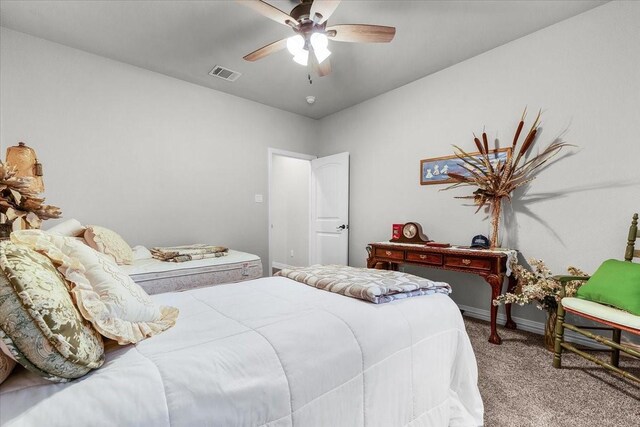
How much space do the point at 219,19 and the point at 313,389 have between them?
111 inches

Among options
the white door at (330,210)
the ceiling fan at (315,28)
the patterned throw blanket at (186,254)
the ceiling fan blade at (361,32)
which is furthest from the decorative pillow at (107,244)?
the white door at (330,210)

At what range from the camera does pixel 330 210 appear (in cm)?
459

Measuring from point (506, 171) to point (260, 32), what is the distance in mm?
2630

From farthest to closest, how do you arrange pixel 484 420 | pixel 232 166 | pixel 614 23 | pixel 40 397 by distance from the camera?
pixel 232 166 → pixel 614 23 → pixel 484 420 → pixel 40 397

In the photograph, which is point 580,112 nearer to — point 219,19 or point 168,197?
point 219,19

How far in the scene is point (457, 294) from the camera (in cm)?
326

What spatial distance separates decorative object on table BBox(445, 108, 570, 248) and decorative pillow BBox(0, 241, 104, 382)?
3.04 m

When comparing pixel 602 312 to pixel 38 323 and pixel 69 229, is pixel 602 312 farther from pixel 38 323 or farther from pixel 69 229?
pixel 69 229

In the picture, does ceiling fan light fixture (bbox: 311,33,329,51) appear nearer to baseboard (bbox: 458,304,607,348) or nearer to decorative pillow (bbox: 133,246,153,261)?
decorative pillow (bbox: 133,246,153,261)

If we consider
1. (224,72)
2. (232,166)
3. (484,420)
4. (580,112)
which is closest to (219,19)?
(224,72)

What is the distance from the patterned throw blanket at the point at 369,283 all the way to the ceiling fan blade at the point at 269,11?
1741 millimetres

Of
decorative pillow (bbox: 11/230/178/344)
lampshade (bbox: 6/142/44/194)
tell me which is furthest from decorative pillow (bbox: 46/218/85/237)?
decorative pillow (bbox: 11/230/178/344)

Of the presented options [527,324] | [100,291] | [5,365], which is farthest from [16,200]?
[527,324]

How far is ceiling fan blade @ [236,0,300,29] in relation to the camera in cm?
182
